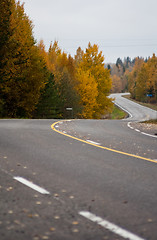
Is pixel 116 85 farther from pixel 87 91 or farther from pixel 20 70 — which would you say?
pixel 20 70

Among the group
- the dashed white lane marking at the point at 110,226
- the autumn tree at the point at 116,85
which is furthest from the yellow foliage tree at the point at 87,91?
the autumn tree at the point at 116,85

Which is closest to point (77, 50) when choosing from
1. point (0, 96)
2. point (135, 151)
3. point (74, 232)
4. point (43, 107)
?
point (43, 107)

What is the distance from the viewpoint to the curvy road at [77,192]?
165 inches

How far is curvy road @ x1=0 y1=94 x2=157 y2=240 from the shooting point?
4.19 meters

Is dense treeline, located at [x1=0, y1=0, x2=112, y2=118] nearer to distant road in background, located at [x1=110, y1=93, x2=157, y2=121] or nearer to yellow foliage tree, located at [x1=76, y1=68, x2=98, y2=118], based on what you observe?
yellow foliage tree, located at [x1=76, y1=68, x2=98, y2=118]

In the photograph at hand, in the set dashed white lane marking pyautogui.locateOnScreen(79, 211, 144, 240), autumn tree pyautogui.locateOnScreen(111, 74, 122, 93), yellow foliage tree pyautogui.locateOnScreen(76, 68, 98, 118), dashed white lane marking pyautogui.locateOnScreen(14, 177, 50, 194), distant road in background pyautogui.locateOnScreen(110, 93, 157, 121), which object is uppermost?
autumn tree pyautogui.locateOnScreen(111, 74, 122, 93)

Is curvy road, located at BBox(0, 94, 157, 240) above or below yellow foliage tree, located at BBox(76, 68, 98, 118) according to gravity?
below

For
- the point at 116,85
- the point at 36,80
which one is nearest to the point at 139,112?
the point at 36,80

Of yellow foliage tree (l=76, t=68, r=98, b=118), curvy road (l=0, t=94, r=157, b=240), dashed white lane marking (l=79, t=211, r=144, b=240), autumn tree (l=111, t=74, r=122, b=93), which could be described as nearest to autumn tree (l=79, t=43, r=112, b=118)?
yellow foliage tree (l=76, t=68, r=98, b=118)

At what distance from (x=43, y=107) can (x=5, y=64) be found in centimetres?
1077

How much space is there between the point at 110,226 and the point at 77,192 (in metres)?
1.44

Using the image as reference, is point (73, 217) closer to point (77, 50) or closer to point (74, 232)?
point (74, 232)

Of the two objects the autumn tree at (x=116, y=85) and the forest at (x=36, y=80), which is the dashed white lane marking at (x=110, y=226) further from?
the autumn tree at (x=116, y=85)

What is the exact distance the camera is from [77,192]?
564cm
